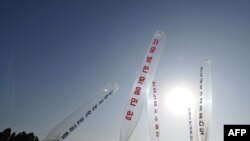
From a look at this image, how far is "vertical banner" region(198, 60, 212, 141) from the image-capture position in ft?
82.5

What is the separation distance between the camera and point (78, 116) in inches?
1083

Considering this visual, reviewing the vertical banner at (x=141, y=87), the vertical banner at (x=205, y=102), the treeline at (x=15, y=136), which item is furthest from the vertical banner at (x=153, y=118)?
the treeline at (x=15, y=136)

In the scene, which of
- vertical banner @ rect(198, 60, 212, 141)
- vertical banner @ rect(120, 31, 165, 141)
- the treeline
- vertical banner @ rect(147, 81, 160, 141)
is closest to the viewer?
vertical banner @ rect(120, 31, 165, 141)

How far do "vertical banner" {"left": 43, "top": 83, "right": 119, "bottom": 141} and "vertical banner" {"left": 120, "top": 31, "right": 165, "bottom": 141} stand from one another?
5.39m

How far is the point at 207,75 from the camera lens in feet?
89.2

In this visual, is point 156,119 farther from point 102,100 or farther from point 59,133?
point 59,133

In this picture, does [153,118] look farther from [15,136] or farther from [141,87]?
[15,136]

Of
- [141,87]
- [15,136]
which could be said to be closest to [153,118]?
[141,87]

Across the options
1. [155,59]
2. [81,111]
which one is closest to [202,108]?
[155,59]

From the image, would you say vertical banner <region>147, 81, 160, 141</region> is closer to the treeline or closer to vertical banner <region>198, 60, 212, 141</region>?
vertical banner <region>198, 60, 212, 141</region>

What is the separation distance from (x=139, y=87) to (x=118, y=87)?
631 cm

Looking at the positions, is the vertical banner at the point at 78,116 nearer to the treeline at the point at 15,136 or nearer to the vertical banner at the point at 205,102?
the vertical banner at the point at 205,102

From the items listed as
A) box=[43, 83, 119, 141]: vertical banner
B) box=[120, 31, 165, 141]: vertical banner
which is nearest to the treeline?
box=[43, 83, 119, 141]: vertical banner

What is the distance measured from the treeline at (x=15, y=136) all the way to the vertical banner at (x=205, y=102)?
199 feet
